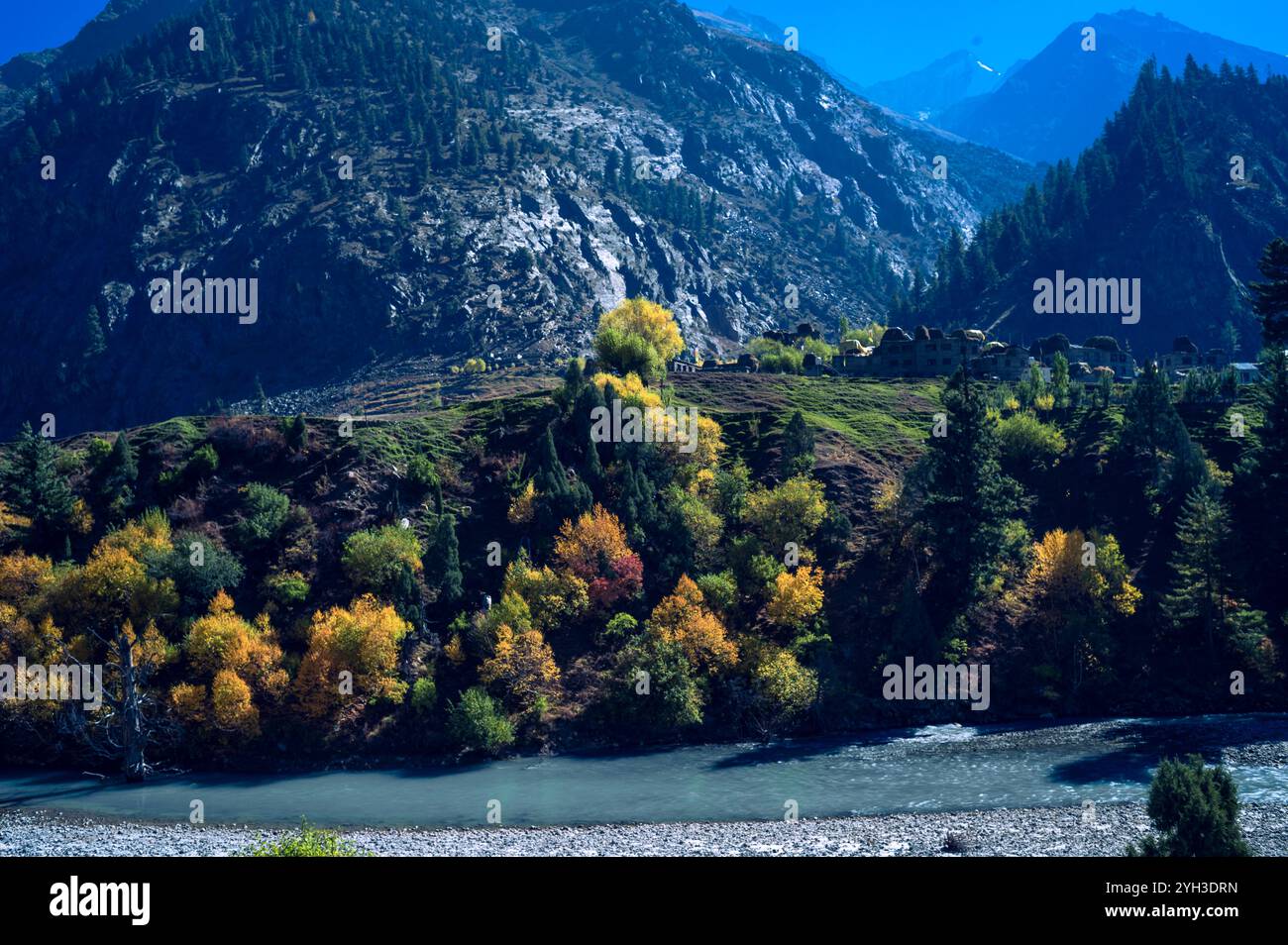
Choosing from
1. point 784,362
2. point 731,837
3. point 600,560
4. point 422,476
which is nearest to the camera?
point 731,837

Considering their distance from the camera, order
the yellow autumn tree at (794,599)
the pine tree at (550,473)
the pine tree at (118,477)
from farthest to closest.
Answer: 1. the pine tree at (550,473)
2. the pine tree at (118,477)
3. the yellow autumn tree at (794,599)

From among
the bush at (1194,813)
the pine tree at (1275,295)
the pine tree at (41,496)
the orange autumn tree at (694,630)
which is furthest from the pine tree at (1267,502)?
the pine tree at (41,496)

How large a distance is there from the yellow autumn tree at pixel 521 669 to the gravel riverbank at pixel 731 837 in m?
17.0

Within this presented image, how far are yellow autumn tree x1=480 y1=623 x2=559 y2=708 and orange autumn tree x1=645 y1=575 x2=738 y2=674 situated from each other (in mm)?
6919

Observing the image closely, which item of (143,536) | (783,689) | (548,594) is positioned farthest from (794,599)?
(143,536)

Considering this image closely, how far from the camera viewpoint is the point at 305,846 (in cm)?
3469

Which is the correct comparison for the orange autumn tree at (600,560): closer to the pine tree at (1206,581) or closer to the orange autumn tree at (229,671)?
the orange autumn tree at (229,671)

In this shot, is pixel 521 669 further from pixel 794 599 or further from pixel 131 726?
pixel 131 726

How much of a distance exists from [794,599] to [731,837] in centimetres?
2621

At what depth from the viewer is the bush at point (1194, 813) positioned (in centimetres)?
3166

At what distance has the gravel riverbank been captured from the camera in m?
42.0

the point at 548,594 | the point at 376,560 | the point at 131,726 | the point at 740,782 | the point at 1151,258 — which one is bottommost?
the point at 740,782

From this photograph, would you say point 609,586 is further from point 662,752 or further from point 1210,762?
point 1210,762

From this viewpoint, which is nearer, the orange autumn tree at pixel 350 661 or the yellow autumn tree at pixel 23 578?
the orange autumn tree at pixel 350 661
